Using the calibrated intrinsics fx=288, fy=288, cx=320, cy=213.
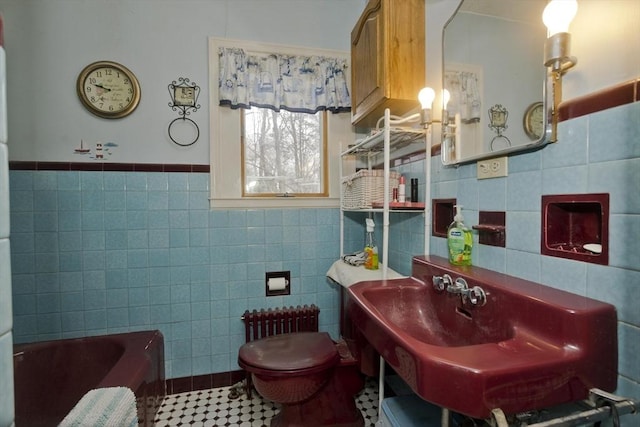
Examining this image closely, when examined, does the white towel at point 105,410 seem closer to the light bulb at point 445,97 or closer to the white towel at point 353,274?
the white towel at point 353,274

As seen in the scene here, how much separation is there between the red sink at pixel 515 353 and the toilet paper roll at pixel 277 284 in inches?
43.9

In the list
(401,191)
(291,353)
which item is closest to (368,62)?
(401,191)

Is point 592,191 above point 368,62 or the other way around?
the other way around

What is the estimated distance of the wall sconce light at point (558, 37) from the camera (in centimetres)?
74

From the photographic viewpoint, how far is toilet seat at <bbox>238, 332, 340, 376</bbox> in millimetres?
1306

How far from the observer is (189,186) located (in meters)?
1.85

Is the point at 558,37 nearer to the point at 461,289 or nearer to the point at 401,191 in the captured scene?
the point at 461,289

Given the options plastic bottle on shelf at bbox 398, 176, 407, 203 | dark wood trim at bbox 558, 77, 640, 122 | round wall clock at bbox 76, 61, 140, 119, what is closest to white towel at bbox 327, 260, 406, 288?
plastic bottle on shelf at bbox 398, 176, 407, 203

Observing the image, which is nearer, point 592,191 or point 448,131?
point 592,191

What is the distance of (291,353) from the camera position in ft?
4.59

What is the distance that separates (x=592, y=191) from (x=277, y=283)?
1.65 metres

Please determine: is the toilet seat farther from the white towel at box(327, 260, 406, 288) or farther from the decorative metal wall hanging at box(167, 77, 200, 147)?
the decorative metal wall hanging at box(167, 77, 200, 147)

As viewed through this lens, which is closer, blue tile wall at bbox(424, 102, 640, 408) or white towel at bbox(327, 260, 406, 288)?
blue tile wall at bbox(424, 102, 640, 408)

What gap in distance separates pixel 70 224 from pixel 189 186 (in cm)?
70
